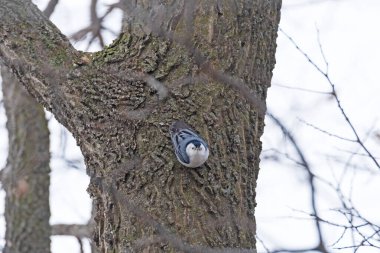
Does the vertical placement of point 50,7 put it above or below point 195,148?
above

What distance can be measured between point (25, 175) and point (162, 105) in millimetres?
3205

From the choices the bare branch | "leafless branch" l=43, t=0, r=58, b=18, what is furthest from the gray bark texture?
"leafless branch" l=43, t=0, r=58, b=18

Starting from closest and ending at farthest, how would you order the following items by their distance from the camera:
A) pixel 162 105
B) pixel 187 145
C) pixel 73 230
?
1. pixel 187 145
2. pixel 162 105
3. pixel 73 230

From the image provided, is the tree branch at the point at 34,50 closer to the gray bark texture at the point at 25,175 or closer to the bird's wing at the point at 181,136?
the bird's wing at the point at 181,136

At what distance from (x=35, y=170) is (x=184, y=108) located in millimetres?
3236

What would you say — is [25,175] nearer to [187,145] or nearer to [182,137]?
[182,137]

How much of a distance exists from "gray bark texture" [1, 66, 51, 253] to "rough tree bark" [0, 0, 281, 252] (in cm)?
275

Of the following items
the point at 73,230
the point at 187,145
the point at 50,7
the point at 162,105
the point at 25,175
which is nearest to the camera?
the point at 187,145

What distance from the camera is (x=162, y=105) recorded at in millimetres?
2795

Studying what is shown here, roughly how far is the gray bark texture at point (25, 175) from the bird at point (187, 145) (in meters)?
3.02

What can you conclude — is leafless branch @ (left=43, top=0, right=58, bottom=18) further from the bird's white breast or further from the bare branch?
the bird's white breast

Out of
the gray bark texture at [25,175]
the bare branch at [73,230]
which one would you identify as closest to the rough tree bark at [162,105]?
the bare branch at [73,230]

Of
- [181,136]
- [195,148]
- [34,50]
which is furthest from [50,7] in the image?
[195,148]

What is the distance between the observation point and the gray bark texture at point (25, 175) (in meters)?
5.61
